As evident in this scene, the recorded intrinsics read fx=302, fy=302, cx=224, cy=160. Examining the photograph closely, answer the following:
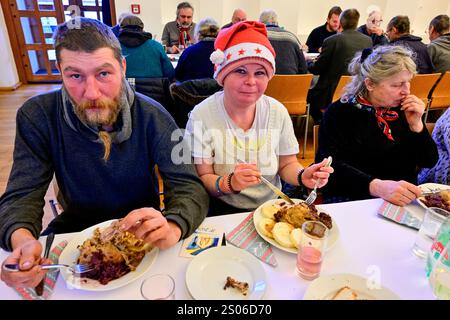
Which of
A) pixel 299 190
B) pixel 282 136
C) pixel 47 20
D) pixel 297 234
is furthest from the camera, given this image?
pixel 47 20

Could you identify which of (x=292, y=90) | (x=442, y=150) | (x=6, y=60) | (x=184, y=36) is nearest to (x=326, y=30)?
(x=184, y=36)

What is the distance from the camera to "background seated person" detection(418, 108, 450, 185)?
1.69 m

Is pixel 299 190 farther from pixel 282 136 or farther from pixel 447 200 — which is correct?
pixel 447 200

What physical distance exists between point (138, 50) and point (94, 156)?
211cm

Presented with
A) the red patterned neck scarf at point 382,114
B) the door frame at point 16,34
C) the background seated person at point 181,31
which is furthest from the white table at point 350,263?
the door frame at point 16,34

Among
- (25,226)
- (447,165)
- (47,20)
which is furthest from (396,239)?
(47,20)

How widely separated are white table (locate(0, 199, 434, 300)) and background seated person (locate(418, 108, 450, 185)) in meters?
0.87

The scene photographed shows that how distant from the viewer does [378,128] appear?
162 cm

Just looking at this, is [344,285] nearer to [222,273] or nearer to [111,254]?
[222,273]

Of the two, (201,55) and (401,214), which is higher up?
(201,55)

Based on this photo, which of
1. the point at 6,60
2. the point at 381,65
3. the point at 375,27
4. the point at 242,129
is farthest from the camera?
the point at 6,60

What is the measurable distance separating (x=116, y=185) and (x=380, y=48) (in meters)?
1.52

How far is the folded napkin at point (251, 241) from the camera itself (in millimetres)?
961

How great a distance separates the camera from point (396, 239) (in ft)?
3.42
